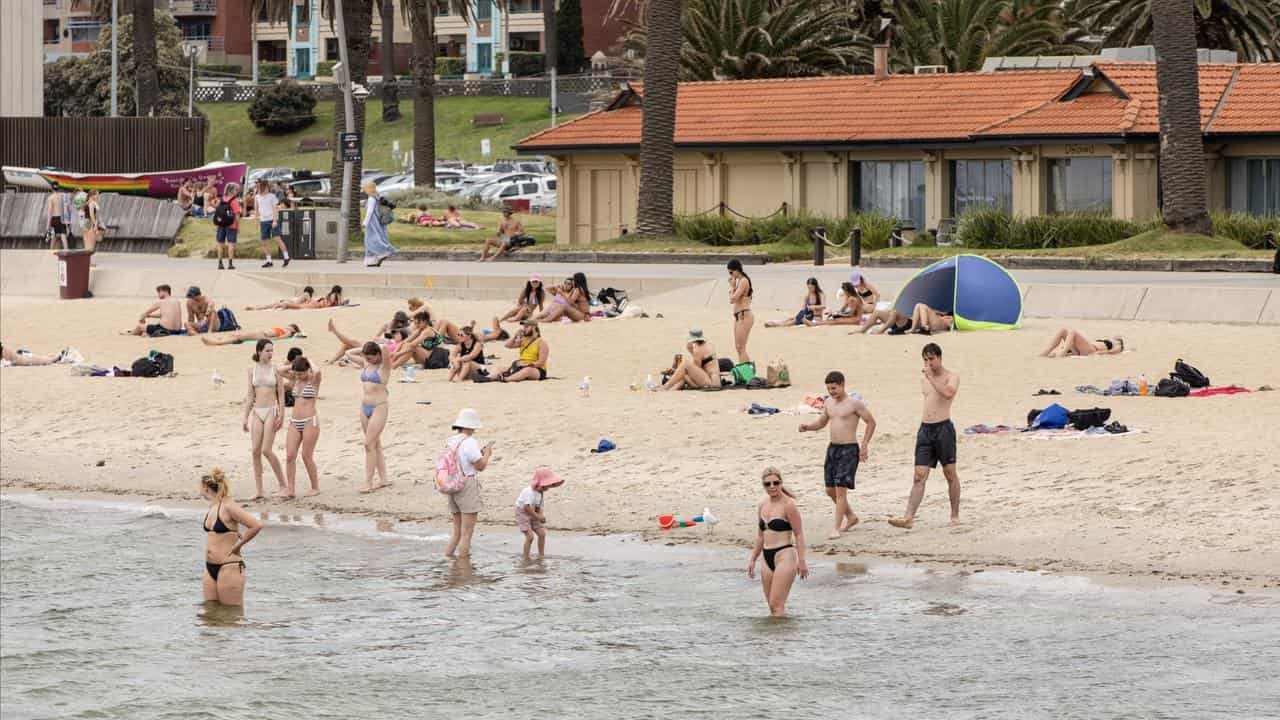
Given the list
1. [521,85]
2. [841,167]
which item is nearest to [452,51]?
[521,85]

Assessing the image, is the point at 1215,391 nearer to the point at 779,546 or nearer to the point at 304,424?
the point at 779,546

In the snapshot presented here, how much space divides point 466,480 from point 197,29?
97.3 meters

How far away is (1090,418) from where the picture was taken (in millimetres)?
19297

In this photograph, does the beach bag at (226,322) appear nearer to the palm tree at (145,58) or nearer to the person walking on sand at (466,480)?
the person walking on sand at (466,480)

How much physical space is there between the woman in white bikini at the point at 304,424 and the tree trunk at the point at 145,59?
37.3 metres

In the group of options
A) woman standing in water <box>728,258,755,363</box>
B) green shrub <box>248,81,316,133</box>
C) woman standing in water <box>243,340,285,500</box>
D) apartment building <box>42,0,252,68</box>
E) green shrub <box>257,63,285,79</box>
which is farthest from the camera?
apartment building <box>42,0,252,68</box>

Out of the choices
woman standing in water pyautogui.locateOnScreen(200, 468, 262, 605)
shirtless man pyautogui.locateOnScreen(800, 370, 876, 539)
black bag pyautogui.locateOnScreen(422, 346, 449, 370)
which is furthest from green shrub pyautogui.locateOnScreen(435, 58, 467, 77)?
shirtless man pyautogui.locateOnScreen(800, 370, 876, 539)

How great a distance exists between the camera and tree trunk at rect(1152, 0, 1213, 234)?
3547cm

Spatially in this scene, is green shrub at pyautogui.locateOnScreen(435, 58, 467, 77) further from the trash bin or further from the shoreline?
the shoreline

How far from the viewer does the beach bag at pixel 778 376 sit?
77.2ft

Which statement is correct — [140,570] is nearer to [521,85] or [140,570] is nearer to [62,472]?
[62,472]

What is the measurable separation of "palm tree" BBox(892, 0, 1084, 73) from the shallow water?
113 feet

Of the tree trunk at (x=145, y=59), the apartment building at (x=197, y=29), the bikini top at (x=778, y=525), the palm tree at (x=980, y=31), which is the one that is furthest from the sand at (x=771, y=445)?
the apartment building at (x=197, y=29)

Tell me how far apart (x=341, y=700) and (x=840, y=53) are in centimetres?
3940
